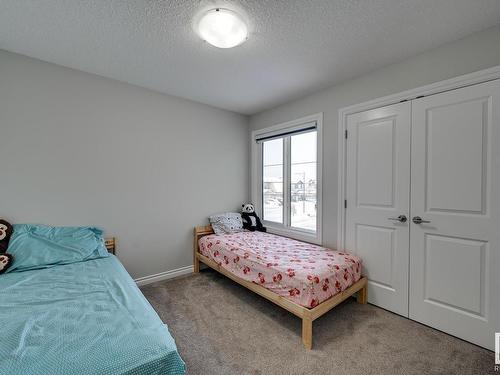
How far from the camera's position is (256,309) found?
7.48ft

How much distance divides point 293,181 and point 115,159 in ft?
7.53

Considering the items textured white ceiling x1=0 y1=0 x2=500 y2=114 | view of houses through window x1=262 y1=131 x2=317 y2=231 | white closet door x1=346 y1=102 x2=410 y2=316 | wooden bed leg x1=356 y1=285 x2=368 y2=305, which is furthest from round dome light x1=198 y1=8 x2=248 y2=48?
wooden bed leg x1=356 y1=285 x2=368 y2=305

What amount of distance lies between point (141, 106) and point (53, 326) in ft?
7.75

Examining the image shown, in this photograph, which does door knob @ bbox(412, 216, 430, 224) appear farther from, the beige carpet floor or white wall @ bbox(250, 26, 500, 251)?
the beige carpet floor

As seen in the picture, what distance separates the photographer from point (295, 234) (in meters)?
3.15

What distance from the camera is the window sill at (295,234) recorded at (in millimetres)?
2881

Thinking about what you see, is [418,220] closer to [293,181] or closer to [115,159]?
[293,181]

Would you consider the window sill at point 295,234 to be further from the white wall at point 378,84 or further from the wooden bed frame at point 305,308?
the wooden bed frame at point 305,308

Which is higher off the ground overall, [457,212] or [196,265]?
[457,212]

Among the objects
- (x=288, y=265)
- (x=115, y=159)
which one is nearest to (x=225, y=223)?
(x=288, y=265)

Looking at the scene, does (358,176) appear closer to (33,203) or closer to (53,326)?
(53,326)

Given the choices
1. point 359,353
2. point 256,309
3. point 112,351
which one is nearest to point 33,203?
point 112,351

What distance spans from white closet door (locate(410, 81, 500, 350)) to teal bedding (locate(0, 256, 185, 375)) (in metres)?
2.15

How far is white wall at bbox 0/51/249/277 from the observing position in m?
2.12
